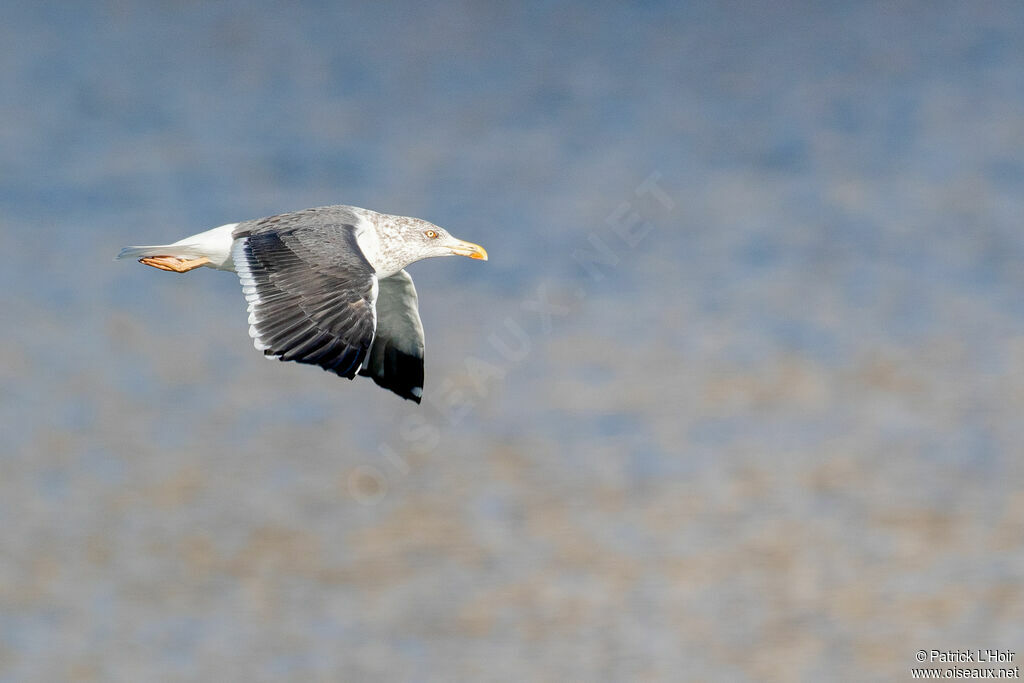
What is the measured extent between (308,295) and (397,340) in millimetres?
1558

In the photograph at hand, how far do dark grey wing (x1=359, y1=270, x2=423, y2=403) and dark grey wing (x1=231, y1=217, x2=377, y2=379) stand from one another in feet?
3.29

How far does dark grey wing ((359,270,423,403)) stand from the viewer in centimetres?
718

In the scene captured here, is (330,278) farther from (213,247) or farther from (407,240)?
(407,240)

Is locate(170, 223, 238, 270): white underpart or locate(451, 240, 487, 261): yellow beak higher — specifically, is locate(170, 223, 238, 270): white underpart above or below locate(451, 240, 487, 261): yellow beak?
below

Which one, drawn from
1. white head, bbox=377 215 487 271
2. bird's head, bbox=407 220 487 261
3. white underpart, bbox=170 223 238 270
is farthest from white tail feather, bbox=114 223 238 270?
bird's head, bbox=407 220 487 261

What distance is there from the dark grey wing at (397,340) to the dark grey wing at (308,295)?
3.29ft

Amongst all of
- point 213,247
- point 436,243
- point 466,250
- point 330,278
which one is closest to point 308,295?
point 330,278

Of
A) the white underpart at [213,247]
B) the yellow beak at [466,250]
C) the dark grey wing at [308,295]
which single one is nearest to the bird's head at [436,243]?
the yellow beak at [466,250]

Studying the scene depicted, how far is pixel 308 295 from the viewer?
587cm

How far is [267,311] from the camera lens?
5.75 metres

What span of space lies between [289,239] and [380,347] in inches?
51.0

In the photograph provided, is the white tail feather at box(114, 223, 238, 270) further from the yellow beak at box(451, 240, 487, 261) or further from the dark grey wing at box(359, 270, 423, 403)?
A: the yellow beak at box(451, 240, 487, 261)

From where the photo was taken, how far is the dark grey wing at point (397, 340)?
7180 mm

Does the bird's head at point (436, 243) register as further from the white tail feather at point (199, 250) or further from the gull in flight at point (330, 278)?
the white tail feather at point (199, 250)
